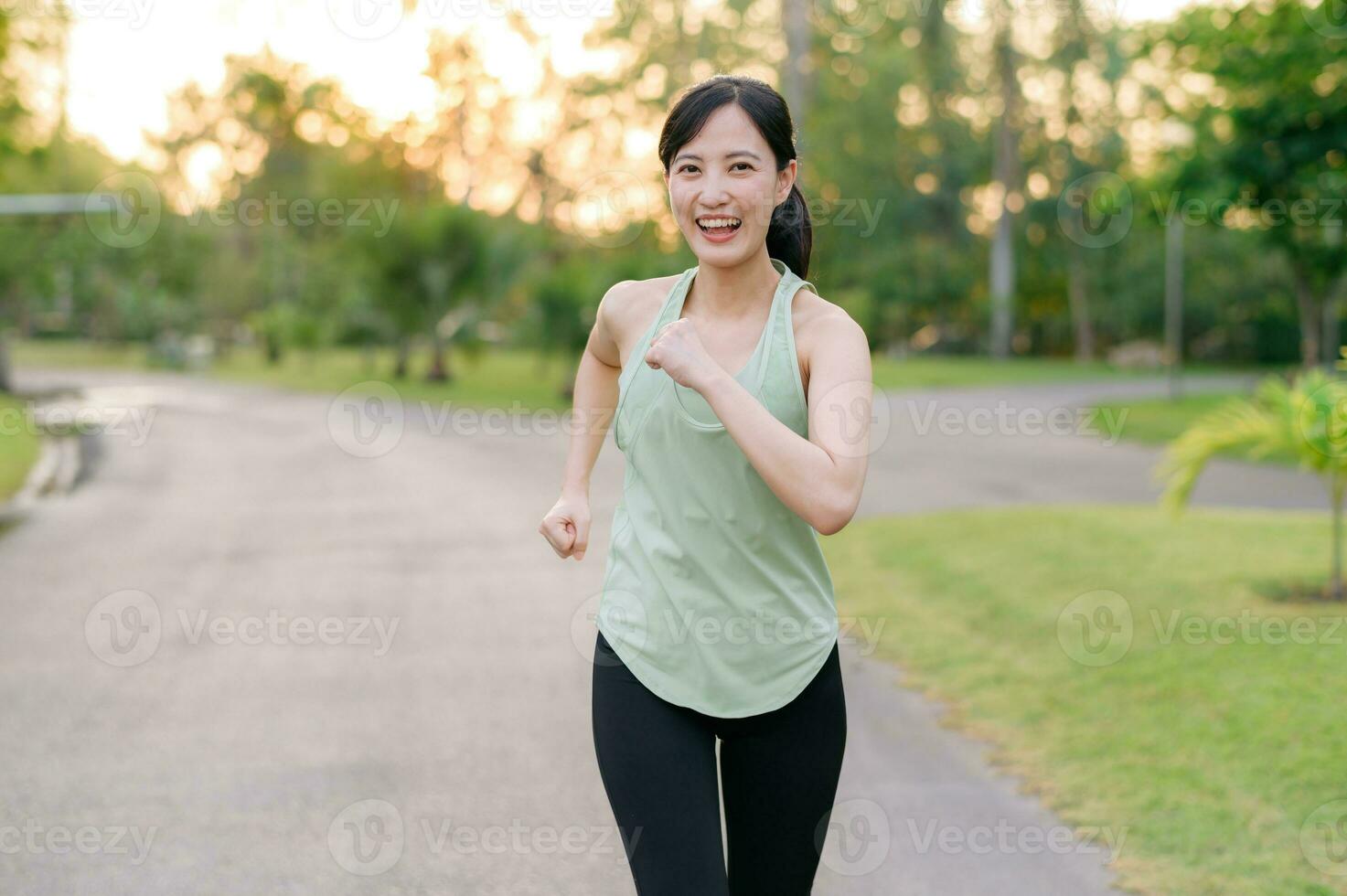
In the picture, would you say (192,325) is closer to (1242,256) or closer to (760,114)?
(1242,256)

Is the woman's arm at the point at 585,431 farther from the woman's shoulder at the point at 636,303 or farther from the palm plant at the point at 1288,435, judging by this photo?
the palm plant at the point at 1288,435

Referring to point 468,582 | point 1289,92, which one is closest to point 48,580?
point 468,582

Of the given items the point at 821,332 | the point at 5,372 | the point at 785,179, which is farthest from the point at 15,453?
the point at 821,332

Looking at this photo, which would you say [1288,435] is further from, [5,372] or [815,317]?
[5,372]

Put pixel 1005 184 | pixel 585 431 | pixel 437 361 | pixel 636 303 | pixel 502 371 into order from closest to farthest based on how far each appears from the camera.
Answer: pixel 636 303, pixel 585 431, pixel 437 361, pixel 1005 184, pixel 502 371

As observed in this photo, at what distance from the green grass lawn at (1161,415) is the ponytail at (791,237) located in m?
15.6

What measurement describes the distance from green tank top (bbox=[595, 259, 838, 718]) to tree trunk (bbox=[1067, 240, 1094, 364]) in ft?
149

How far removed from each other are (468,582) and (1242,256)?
1515 inches

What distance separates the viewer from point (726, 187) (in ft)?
7.56

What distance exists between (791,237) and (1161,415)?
2149cm

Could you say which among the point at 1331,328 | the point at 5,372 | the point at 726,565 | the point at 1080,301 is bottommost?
the point at 5,372

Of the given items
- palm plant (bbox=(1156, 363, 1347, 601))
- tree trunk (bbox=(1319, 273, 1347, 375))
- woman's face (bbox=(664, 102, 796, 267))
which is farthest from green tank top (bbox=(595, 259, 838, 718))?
tree trunk (bbox=(1319, 273, 1347, 375))

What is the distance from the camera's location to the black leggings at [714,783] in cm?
226

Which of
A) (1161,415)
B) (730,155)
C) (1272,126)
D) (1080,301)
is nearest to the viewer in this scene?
(730,155)
